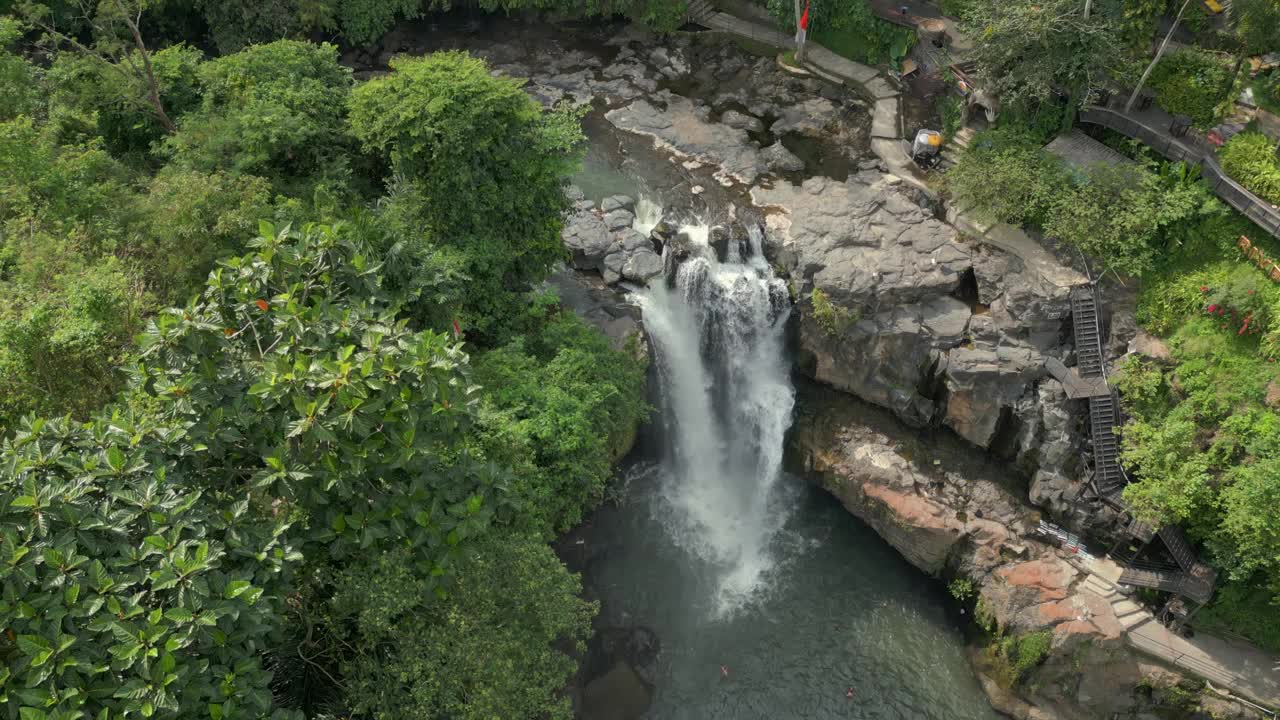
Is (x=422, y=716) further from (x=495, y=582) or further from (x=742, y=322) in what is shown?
(x=742, y=322)

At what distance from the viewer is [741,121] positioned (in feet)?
138

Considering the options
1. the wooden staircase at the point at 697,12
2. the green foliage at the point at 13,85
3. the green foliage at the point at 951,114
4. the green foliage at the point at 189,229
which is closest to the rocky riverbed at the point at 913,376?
the green foliage at the point at 951,114

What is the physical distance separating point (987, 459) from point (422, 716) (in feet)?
77.3

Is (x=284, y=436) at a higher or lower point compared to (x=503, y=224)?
higher

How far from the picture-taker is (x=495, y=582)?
67.6 feet

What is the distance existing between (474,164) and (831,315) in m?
14.5

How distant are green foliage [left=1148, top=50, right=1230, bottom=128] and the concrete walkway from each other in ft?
32.2

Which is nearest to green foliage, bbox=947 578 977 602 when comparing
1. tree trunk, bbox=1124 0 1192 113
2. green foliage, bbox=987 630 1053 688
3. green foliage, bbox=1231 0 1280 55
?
green foliage, bbox=987 630 1053 688

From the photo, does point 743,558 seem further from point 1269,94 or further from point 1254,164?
point 1269,94

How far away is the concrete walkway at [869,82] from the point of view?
126ft

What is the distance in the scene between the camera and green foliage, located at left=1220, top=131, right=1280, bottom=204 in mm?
29375

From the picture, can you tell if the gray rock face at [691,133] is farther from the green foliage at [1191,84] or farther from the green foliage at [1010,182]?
the green foliage at [1191,84]

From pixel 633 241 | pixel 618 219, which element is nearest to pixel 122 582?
pixel 633 241

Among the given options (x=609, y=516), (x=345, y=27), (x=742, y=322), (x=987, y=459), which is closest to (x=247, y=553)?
(x=609, y=516)
